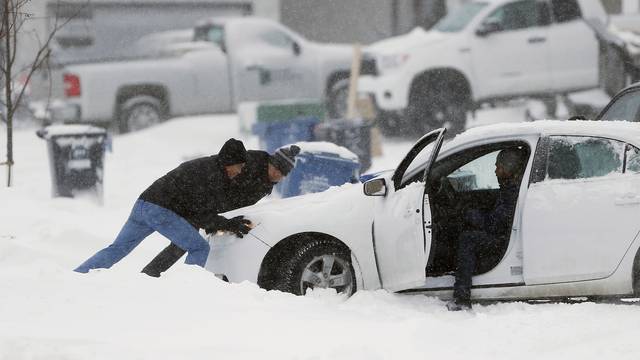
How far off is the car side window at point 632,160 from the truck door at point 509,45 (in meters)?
9.97

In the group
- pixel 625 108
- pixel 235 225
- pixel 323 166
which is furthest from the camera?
pixel 323 166

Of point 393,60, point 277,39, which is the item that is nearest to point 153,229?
point 393,60

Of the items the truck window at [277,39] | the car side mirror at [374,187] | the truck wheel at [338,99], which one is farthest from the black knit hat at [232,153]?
the truck window at [277,39]

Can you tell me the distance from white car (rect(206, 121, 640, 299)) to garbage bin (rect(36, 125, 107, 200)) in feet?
17.8

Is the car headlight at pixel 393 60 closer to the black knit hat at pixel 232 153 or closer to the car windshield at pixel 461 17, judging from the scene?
the car windshield at pixel 461 17

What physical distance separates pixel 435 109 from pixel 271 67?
133 inches

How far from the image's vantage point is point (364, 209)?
7.57 metres

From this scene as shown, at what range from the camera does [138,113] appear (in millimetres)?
18469

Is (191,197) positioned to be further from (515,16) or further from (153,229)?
(515,16)

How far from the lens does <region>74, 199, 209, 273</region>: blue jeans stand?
26.0 feet

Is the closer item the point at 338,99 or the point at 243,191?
the point at 243,191

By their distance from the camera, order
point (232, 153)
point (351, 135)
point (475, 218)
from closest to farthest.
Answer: point (475, 218) → point (232, 153) → point (351, 135)

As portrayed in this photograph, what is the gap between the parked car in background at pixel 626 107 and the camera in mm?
9227

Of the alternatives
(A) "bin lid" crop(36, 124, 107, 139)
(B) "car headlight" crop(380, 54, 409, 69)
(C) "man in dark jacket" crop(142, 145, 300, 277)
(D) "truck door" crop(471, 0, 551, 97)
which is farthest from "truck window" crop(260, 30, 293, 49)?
(C) "man in dark jacket" crop(142, 145, 300, 277)
